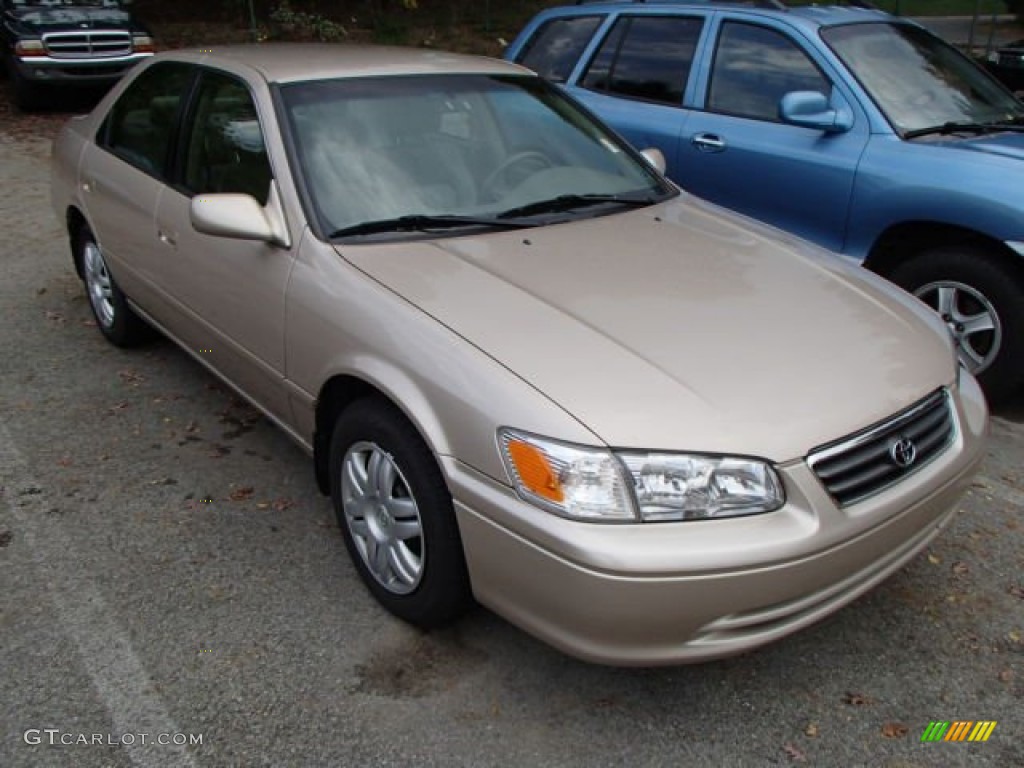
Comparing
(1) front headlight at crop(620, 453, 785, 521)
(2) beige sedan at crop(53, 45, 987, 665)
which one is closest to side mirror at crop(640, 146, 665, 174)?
(2) beige sedan at crop(53, 45, 987, 665)

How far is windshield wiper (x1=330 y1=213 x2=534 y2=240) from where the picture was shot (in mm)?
3088

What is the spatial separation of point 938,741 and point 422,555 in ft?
4.81

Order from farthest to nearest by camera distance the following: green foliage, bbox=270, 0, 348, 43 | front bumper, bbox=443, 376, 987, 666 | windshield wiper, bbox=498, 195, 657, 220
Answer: green foliage, bbox=270, 0, 348, 43
windshield wiper, bbox=498, 195, 657, 220
front bumper, bbox=443, 376, 987, 666

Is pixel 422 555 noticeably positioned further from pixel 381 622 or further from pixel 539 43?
pixel 539 43

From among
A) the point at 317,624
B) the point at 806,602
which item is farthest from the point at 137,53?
the point at 806,602

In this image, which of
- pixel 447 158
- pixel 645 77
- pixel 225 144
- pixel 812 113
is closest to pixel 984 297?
pixel 812 113

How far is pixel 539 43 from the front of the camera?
6273mm

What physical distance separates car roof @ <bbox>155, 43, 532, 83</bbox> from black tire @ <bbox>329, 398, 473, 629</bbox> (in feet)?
4.73

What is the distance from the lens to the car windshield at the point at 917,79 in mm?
4680

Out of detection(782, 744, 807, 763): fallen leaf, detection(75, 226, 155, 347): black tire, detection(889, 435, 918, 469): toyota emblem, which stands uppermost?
detection(889, 435, 918, 469): toyota emblem

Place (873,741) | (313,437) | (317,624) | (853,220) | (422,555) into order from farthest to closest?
1. (853,220)
2. (313,437)
3. (317,624)
4. (422,555)
5. (873,741)

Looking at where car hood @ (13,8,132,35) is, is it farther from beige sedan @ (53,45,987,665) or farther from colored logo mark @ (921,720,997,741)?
colored logo mark @ (921,720,997,741)

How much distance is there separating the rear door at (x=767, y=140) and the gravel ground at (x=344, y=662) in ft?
5.34

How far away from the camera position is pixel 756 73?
5047 mm
